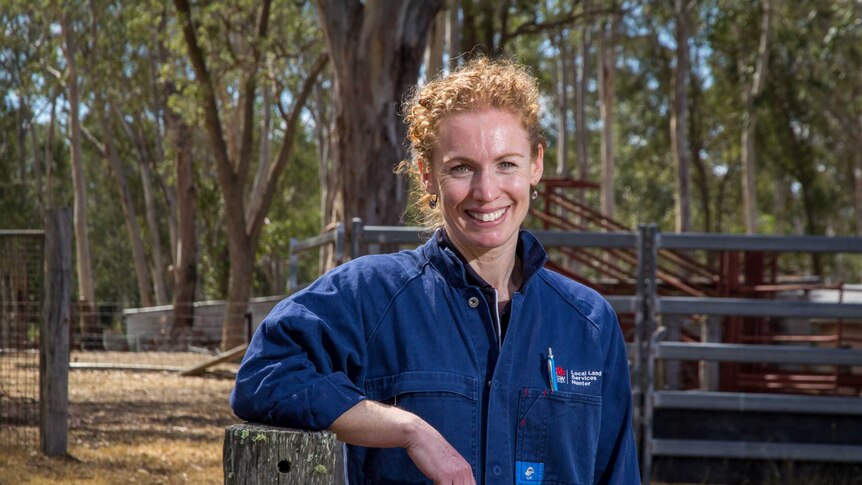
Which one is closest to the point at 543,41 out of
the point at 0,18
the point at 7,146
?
the point at 0,18

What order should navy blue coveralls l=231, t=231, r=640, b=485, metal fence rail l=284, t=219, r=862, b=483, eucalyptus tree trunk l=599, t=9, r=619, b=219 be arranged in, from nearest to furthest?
1. navy blue coveralls l=231, t=231, r=640, b=485
2. metal fence rail l=284, t=219, r=862, b=483
3. eucalyptus tree trunk l=599, t=9, r=619, b=219

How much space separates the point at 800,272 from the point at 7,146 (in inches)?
1158

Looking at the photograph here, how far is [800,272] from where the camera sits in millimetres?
45062

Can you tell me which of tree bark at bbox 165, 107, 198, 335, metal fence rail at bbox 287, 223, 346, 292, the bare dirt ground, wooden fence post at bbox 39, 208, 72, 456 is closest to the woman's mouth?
metal fence rail at bbox 287, 223, 346, 292

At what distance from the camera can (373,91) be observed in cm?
1187

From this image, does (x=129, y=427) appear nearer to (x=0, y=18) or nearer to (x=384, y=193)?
(x=384, y=193)

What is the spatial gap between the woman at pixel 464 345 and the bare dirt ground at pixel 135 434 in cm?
582

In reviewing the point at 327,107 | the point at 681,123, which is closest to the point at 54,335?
the point at 681,123

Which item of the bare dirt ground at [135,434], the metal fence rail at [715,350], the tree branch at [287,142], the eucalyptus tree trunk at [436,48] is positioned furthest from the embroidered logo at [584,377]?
the tree branch at [287,142]

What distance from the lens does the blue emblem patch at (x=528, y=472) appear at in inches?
97.2

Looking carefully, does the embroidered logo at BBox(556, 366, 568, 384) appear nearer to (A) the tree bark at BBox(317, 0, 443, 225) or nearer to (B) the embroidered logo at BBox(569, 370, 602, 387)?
(B) the embroidered logo at BBox(569, 370, 602, 387)

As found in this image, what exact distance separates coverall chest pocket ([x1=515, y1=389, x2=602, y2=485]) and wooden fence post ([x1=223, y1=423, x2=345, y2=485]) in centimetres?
49

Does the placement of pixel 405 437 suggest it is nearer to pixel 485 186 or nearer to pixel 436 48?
pixel 485 186

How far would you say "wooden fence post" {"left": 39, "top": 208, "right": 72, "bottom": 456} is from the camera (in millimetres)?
8633
